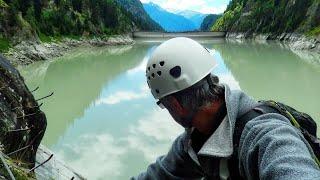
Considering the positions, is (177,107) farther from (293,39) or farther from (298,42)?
(293,39)

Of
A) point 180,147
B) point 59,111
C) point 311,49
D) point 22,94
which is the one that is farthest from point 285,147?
point 311,49

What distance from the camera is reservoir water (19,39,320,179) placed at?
1795 cm

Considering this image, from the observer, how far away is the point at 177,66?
12.5 feet

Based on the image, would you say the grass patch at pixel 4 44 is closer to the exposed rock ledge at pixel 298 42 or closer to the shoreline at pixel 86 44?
the shoreline at pixel 86 44

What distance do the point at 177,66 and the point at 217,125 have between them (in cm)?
54

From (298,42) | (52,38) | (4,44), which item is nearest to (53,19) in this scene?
(52,38)

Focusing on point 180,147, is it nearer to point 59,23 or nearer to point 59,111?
point 59,111

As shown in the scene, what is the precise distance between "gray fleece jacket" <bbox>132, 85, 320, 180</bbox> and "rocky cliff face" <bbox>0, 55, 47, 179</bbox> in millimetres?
2997

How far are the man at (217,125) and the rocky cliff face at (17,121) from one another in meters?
2.71

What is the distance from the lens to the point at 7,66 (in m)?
7.95

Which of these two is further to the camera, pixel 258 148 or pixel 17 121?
pixel 17 121

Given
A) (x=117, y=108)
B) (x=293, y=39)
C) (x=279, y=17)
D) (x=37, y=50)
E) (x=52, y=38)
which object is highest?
(x=117, y=108)

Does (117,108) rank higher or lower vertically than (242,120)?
lower

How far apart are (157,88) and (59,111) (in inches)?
965
